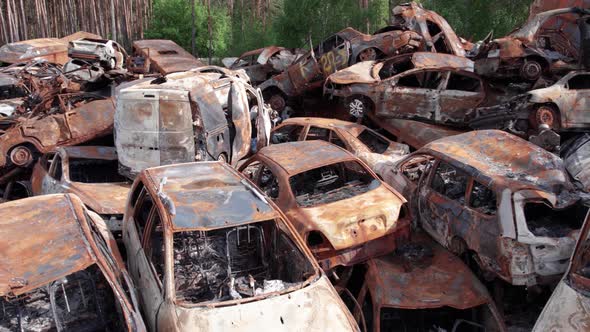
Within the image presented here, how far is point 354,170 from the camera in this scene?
7691 mm

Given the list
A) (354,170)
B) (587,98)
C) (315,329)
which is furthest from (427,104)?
(315,329)

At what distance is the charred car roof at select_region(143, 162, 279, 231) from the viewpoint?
16.2ft

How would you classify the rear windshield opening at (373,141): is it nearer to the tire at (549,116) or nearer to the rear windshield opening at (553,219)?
the tire at (549,116)

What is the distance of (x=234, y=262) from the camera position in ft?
18.6

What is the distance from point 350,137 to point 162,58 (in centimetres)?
1008

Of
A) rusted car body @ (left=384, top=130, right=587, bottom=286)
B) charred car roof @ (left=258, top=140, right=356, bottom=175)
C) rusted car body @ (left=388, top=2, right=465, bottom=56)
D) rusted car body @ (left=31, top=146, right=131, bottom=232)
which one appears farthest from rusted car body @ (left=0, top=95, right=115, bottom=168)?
rusted car body @ (left=388, top=2, right=465, bottom=56)

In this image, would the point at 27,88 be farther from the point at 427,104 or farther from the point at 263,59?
the point at 427,104

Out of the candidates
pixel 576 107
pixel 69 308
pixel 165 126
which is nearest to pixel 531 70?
pixel 576 107

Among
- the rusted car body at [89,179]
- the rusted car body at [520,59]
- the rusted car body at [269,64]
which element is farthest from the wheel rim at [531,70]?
the rusted car body at [89,179]

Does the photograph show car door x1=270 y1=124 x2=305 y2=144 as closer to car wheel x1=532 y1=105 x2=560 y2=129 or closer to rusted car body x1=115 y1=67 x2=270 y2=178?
rusted car body x1=115 y1=67 x2=270 y2=178

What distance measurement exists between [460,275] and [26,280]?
168 inches

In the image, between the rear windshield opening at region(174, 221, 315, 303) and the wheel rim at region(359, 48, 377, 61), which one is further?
the wheel rim at region(359, 48, 377, 61)

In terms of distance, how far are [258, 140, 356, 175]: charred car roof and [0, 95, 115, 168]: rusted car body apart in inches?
150

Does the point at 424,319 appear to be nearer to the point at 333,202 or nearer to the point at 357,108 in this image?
the point at 333,202
